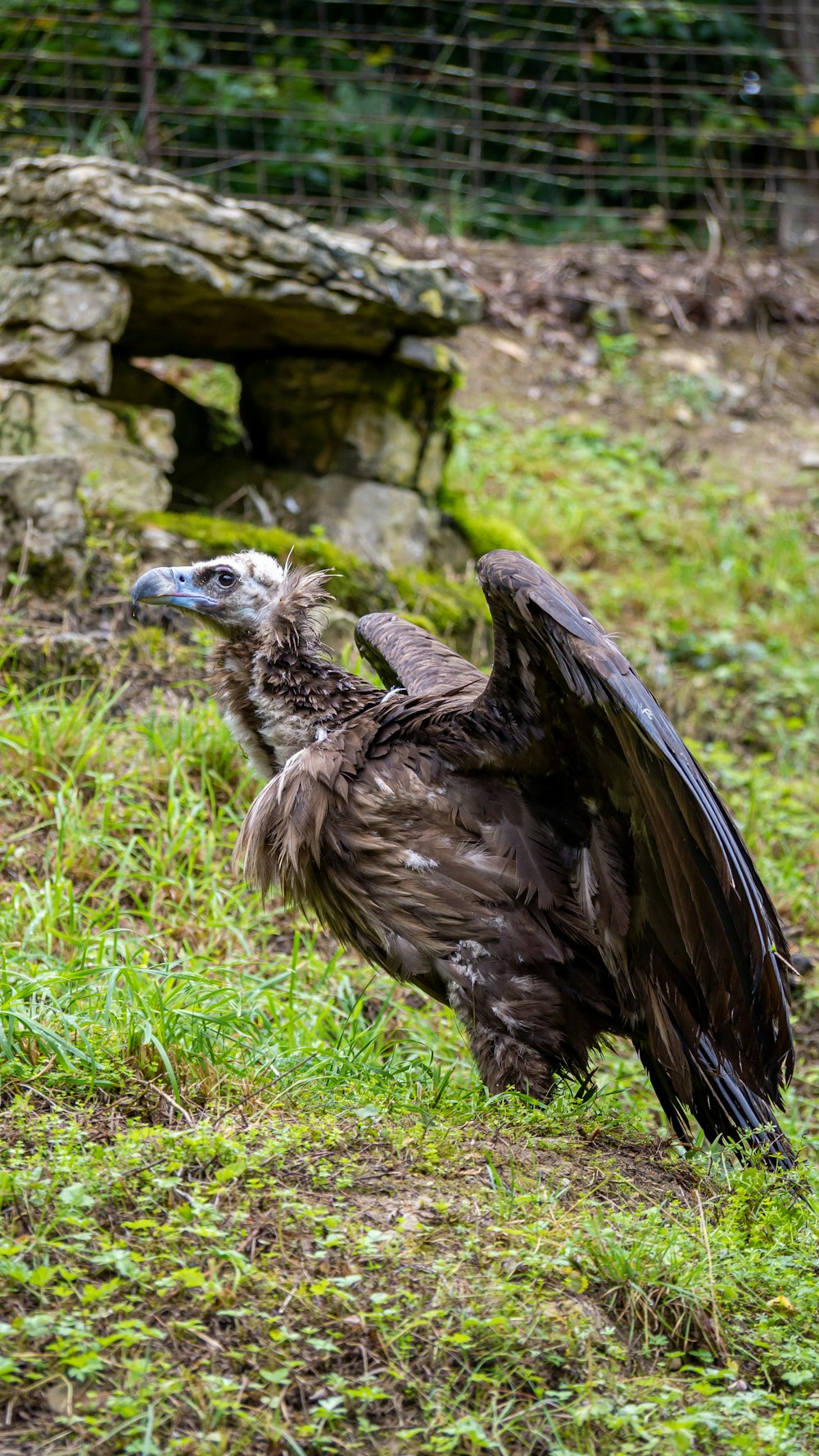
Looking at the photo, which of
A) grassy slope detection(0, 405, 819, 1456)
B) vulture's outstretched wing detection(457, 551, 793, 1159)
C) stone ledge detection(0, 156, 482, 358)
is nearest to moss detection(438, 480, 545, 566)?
stone ledge detection(0, 156, 482, 358)

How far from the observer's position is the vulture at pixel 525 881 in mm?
3182

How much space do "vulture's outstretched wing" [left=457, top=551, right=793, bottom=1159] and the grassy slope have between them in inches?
9.2

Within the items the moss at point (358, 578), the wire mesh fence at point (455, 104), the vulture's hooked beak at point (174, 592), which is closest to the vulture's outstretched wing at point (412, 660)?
the vulture's hooked beak at point (174, 592)

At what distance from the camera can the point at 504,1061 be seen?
344 cm

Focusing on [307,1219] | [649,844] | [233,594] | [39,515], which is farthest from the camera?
[39,515]

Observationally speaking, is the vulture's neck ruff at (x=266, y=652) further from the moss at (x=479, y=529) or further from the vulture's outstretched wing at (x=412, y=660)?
the moss at (x=479, y=529)

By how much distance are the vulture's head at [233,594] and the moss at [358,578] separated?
1.85m

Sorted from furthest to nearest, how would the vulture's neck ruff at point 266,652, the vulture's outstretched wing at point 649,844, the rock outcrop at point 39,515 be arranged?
the rock outcrop at point 39,515
the vulture's neck ruff at point 266,652
the vulture's outstretched wing at point 649,844

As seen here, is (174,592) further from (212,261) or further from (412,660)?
(212,261)

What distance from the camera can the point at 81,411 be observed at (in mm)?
6129

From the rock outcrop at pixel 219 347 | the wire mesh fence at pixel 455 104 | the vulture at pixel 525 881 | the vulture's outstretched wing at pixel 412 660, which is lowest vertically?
the vulture at pixel 525 881

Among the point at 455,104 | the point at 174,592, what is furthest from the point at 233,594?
the point at 455,104

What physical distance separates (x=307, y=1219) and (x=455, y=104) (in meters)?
9.61

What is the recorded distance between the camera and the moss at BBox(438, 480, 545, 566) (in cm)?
699
